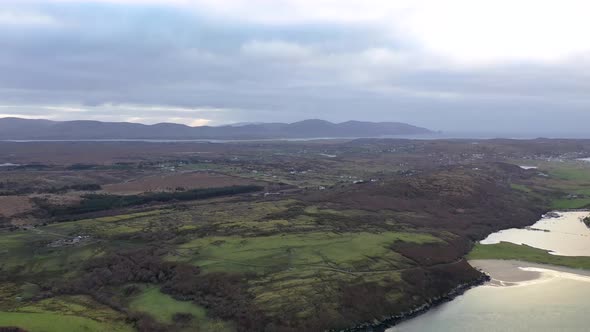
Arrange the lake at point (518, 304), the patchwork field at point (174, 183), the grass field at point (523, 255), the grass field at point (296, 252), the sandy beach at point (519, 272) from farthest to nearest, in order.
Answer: the patchwork field at point (174, 183), the grass field at point (523, 255), the sandy beach at point (519, 272), the grass field at point (296, 252), the lake at point (518, 304)

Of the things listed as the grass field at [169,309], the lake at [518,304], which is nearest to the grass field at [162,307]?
the grass field at [169,309]

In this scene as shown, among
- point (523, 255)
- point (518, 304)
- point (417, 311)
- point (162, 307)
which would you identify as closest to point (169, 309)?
point (162, 307)

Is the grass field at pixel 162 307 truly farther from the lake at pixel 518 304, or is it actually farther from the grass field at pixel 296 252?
the lake at pixel 518 304

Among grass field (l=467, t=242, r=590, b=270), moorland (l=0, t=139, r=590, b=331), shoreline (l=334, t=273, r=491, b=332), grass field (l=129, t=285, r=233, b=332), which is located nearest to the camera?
grass field (l=129, t=285, r=233, b=332)

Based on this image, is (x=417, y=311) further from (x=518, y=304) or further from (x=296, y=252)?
(x=296, y=252)

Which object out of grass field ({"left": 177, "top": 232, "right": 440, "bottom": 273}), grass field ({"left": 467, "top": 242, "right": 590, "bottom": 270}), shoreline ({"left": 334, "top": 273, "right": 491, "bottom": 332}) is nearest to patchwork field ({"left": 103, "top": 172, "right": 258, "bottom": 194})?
grass field ({"left": 177, "top": 232, "right": 440, "bottom": 273})

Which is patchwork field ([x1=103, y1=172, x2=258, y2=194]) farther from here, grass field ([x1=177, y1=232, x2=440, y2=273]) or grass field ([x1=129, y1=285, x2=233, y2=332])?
→ grass field ([x1=129, y1=285, x2=233, y2=332])
